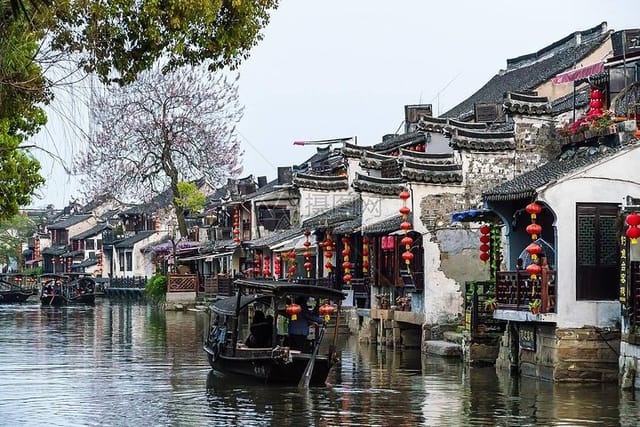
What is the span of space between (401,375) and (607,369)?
5.79 m

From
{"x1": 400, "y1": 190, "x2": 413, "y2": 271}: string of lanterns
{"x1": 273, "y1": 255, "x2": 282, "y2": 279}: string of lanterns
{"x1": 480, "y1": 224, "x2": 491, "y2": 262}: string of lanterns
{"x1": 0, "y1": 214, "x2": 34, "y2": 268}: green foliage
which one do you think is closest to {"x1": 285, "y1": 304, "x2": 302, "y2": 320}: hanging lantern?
{"x1": 480, "y1": 224, "x2": 491, "y2": 262}: string of lanterns

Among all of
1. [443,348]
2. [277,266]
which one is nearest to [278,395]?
[443,348]

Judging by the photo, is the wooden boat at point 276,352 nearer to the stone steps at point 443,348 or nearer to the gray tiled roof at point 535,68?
the stone steps at point 443,348

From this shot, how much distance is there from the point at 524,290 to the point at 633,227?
4.49 meters

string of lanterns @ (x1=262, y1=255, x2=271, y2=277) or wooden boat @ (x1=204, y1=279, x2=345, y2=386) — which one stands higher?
string of lanterns @ (x1=262, y1=255, x2=271, y2=277)

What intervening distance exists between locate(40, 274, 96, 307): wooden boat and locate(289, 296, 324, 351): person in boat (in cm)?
5322

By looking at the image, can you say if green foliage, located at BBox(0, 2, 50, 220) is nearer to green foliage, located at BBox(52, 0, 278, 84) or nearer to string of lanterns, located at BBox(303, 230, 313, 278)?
green foliage, located at BBox(52, 0, 278, 84)

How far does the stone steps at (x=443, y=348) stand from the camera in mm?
31375

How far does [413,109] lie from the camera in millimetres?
54656

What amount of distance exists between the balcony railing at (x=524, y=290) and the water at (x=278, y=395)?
66.6 inches

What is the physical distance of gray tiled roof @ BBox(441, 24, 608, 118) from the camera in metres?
47.1

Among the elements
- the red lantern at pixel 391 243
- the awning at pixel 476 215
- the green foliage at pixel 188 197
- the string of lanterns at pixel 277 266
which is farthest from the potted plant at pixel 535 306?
the green foliage at pixel 188 197

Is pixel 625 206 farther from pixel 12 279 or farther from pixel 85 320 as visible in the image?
pixel 12 279

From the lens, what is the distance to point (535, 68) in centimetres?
5209
